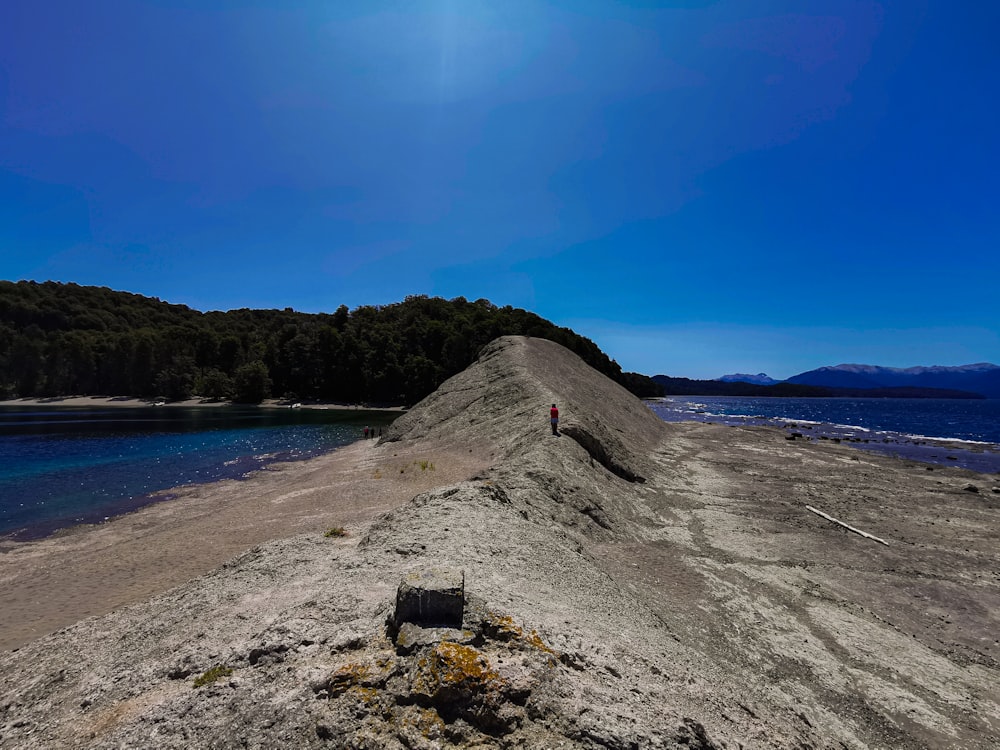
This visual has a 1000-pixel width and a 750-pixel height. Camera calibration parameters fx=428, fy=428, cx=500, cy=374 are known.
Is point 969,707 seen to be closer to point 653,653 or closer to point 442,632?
point 653,653

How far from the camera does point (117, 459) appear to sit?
3391 cm

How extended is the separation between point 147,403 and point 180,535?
115 m

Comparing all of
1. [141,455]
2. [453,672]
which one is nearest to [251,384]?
[141,455]

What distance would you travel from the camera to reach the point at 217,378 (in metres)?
110

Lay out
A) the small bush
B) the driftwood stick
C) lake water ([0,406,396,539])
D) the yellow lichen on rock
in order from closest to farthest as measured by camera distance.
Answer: the yellow lichen on rock, the small bush, the driftwood stick, lake water ([0,406,396,539])

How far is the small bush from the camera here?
15.4ft

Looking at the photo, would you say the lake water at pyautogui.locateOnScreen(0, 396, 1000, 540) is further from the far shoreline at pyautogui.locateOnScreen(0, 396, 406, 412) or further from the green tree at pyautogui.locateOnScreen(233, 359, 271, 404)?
the green tree at pyautogui.locateOnScreen(233, 359, 271, 404)

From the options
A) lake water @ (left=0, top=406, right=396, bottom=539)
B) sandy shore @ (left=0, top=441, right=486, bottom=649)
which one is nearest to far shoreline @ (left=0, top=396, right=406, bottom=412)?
lake water @ (left=0, top=406, right=396, bottom=539)

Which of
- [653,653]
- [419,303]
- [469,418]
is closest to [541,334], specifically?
[419,303]

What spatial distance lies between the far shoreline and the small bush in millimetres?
94557

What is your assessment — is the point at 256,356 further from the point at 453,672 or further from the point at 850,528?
the point at 453,672

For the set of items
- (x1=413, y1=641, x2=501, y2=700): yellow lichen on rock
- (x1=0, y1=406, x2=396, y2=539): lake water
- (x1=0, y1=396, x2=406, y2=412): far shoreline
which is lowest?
(x1=0, y1=406, x2=396, y2=539): lake water

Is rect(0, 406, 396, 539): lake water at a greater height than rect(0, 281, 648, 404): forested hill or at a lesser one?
lesser

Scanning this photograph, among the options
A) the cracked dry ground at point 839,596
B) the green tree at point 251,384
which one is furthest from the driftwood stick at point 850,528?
the green tree at point 251,384
